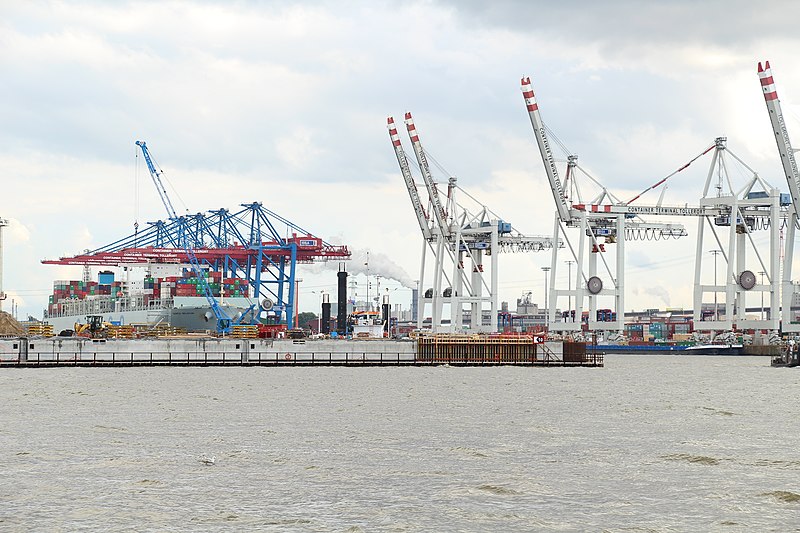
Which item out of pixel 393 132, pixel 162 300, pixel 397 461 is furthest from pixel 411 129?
pixel 397 461

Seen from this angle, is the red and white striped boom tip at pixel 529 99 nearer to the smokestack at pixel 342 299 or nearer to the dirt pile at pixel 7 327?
the smokestack at pixel 342 299

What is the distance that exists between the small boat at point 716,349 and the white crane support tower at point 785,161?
1603cm

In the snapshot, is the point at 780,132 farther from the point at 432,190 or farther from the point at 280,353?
the point at 280,353

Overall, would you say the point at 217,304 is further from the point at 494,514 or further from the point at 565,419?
the point at 494,514

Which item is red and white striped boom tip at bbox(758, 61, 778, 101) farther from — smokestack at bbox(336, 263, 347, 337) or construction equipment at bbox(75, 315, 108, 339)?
construction equipment at bbox(75, 315, 108, 339)

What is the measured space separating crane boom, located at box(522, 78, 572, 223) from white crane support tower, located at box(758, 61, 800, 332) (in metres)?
26.6

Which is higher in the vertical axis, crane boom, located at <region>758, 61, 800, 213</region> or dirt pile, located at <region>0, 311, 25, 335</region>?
crane boom, located at <region>758, 61, 800, 213</region>

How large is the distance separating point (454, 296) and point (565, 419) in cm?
10681

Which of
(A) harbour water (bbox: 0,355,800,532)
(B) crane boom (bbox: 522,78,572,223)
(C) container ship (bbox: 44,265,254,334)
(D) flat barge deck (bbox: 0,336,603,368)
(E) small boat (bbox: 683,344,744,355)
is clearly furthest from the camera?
(C) container ship (bbox: 44,265,254,334)

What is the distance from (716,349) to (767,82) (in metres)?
42.5

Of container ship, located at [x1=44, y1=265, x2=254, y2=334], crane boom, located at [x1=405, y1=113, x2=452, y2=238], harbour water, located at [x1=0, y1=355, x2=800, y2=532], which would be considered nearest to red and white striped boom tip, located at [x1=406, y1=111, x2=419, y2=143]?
crane boom, located at [x1=405, y1=113, x2=452, y2=238]

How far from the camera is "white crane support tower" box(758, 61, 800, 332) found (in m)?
124

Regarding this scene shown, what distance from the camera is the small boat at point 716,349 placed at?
150500mm

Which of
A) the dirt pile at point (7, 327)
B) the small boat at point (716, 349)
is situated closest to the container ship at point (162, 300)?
the dirt pile at point (7, 327)
